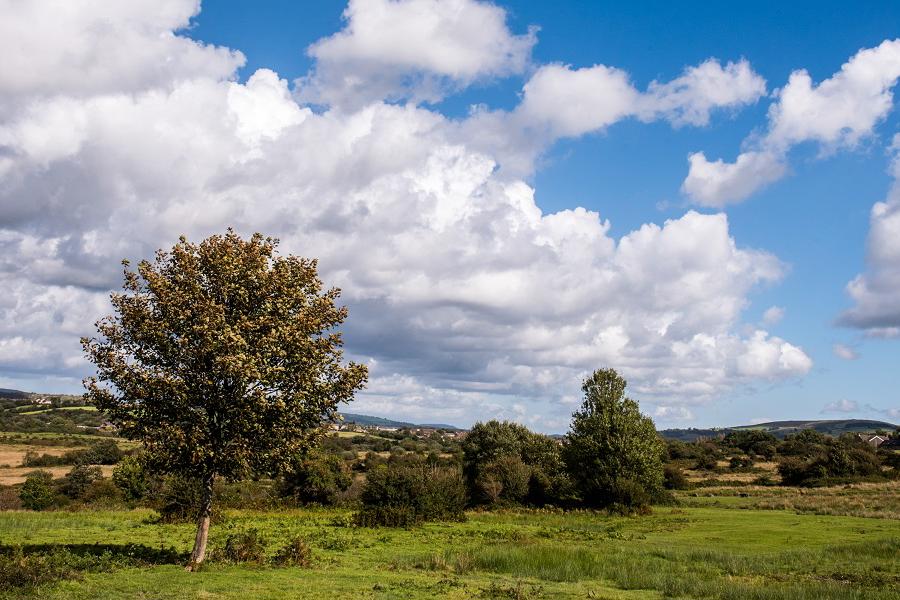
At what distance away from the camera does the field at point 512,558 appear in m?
22.2

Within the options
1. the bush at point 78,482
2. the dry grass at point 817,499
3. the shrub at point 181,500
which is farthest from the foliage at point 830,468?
the bush at point 78,482

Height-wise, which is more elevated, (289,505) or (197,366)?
(197,366)

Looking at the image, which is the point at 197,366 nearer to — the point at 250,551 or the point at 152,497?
the point at 250,551

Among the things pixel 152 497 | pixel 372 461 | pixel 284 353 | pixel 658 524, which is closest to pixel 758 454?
pixel 372 461

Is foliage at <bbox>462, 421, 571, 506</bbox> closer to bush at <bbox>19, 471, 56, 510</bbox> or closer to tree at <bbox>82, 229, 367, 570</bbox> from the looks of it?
bush at <bbox>19, 471, 56, 510</bbox>

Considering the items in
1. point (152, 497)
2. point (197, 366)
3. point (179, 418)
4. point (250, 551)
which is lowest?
point (152, 497)

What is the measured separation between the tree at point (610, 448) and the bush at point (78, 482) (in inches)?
2126

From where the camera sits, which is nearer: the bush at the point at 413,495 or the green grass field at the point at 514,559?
the green grass field at the point at 514,559

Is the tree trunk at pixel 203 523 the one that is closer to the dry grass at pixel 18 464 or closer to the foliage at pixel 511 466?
the foliage at pixel 511 466

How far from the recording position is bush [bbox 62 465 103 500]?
Result: 243 feet

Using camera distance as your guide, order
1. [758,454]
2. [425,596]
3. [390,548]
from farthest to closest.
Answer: [758,454] < [390,548] < [425,596]

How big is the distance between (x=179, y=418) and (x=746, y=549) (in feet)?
101

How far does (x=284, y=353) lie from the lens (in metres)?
23.4

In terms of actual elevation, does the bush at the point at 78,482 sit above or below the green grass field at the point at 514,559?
below
